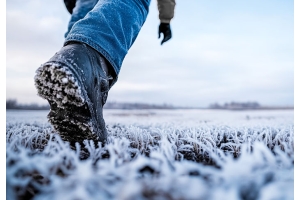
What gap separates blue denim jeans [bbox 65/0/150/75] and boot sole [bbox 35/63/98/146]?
0.81ft

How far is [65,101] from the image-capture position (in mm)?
810

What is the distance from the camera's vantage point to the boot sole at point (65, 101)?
0.77 meters

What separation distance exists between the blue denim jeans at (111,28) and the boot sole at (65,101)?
248mm

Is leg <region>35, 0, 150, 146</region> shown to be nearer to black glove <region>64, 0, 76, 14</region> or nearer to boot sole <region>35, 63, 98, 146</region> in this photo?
boot sole <region>35, 63, 98, 146</region>

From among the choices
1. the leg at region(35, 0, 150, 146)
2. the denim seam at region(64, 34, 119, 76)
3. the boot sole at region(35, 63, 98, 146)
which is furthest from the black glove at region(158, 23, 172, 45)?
the boot sole at region(35, 63, 98, 146)

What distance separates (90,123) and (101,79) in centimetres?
21

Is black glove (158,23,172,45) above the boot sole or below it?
above

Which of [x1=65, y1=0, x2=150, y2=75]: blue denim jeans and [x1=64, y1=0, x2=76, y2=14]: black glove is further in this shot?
[x1=64, y1=0, x2=76, y2=14]: black glove

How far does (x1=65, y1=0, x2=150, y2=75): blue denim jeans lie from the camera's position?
1.00 m

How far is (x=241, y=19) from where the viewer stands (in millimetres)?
1668

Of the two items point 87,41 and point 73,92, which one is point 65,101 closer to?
point 73,92

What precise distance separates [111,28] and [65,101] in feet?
1.43
